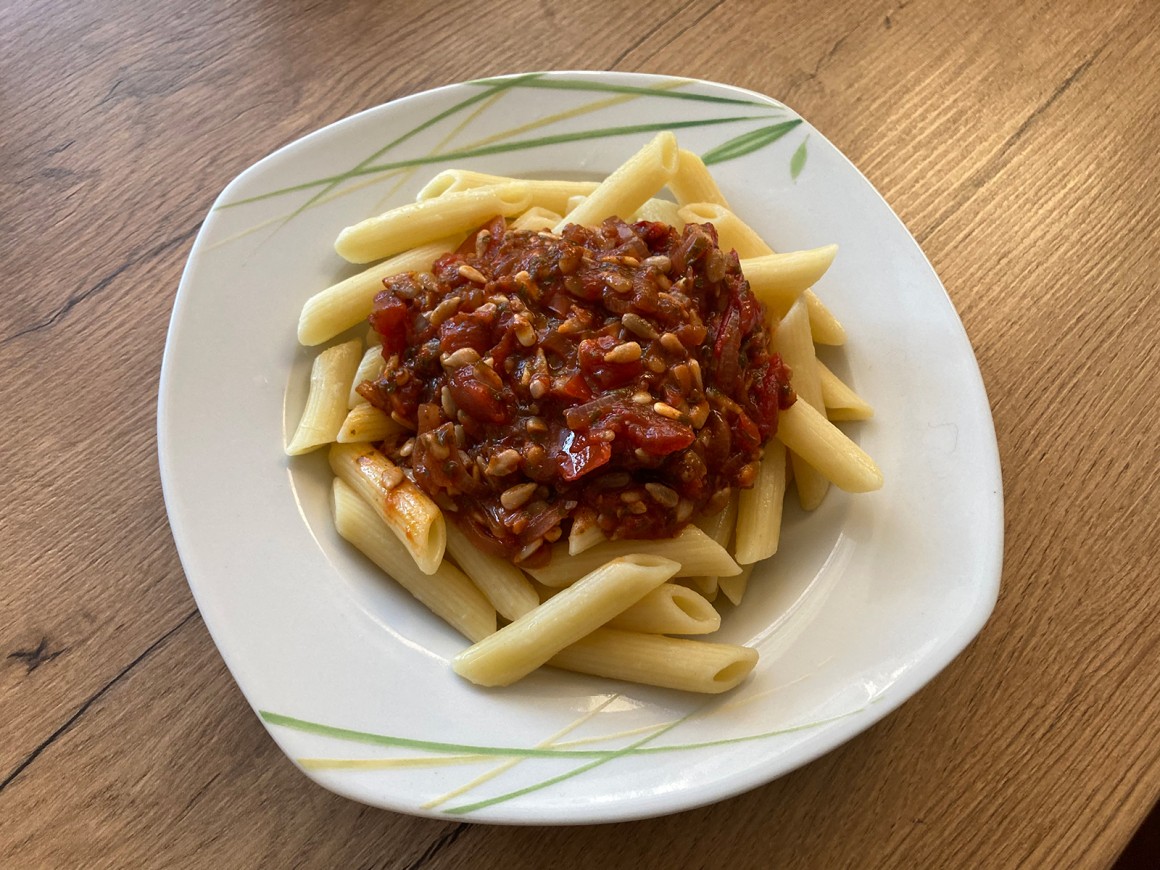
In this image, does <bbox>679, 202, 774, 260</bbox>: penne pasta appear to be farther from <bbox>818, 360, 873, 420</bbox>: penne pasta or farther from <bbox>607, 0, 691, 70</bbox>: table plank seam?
<bbox>607, 0, 691, 70</bbox>: table plank seam

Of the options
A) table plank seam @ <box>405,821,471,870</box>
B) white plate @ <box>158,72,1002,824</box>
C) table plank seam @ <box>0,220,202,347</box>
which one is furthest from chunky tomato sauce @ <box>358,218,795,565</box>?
table plank seam @ <box>0,220,202,347</box>

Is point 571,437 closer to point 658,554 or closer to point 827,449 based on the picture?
point 658,554

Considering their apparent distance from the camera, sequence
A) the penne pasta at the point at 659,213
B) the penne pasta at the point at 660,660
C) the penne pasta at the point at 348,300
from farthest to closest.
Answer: the penne pasta at the point at 659,213
the penne pasta at the point at 348,300
the penne pasta at the point at 660,660

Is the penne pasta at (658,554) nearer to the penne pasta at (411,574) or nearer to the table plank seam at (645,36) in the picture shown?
the penne pasta at (411,574)

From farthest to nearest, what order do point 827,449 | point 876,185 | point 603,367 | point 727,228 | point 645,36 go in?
1. point 645,36
2. point 876,185
3. point 727,228
4. point 827,449
5. point 603,367

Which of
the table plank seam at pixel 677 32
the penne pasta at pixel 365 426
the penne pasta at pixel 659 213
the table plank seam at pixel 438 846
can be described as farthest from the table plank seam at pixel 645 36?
the table plank seam at pixel 438 846

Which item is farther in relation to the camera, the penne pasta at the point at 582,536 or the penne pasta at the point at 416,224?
the penne pasta at the point at 416,224

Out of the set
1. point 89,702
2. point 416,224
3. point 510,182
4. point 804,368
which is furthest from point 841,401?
point 89,702
